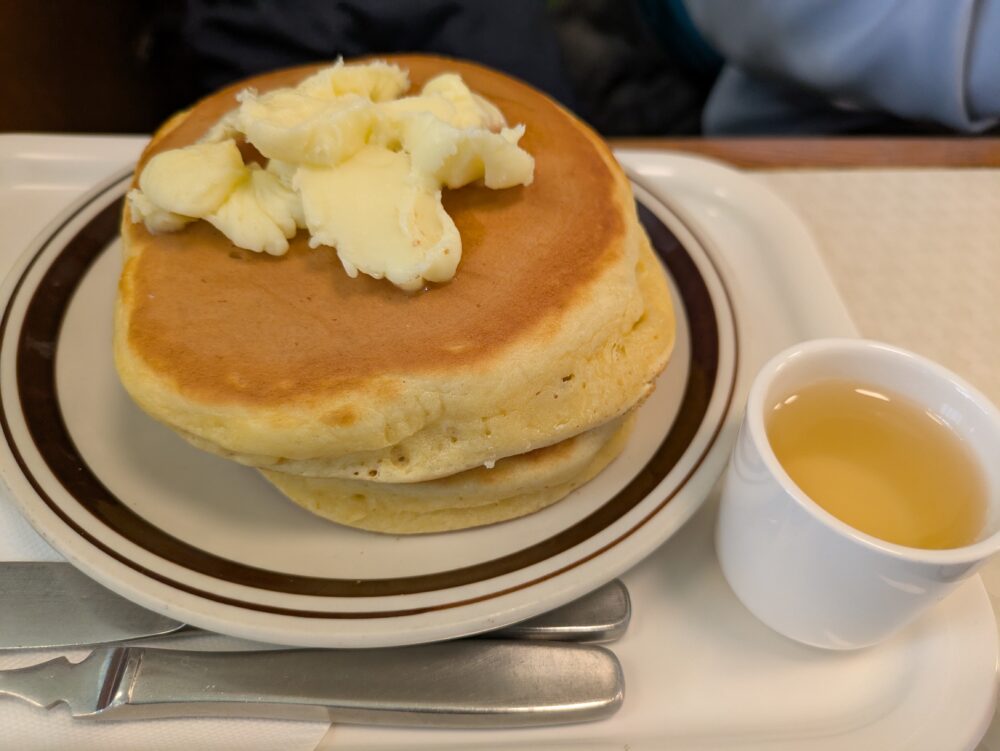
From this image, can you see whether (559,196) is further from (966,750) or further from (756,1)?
(756,1)

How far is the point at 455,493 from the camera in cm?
87

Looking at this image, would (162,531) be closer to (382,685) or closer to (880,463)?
(382,685)

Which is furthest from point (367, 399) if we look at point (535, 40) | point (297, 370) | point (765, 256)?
point (535, 40)

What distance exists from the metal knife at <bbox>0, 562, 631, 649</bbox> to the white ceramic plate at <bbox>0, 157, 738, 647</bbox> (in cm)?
8

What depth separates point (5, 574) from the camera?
864 millimetres

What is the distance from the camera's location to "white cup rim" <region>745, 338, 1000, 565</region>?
28.2 inches

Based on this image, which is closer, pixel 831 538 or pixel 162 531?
pixel 831 538

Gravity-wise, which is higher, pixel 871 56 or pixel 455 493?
pixel 871 56

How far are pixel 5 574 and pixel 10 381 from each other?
0.25 metres

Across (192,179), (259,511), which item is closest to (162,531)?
(259,511)

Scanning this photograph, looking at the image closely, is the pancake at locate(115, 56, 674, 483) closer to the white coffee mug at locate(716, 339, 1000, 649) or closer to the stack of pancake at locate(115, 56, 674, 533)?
the stack of pancake at locate(115, 56, 674, 533)

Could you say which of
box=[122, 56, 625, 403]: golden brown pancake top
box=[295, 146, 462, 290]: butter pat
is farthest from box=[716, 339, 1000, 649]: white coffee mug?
box=[295, 146, 462, 290]: butter pat

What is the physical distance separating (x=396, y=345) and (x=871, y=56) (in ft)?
4.63

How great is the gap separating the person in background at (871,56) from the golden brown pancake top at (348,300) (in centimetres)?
101
